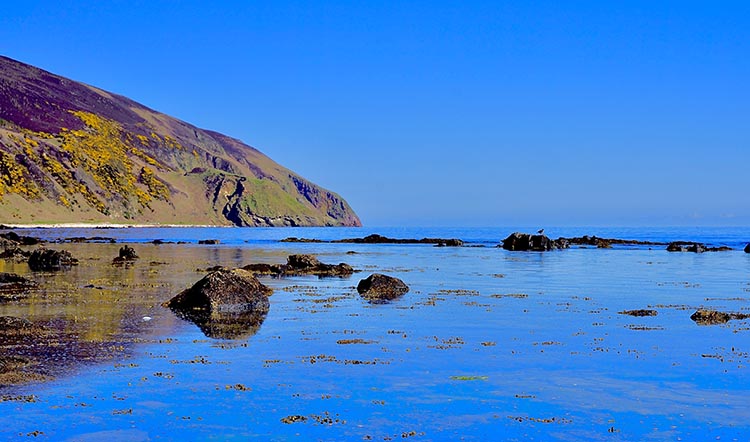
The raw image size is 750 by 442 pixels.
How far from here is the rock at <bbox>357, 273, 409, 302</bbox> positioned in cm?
3338

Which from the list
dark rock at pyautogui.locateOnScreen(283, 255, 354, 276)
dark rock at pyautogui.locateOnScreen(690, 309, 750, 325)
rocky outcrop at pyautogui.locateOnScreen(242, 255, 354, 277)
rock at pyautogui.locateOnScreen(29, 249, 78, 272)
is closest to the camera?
dark rock at pyautogui.locateOnScreen(690, 309, 750, 325)

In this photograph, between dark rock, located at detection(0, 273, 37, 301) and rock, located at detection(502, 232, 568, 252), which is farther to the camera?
rock, located at detection(502, 232, 568, 252)

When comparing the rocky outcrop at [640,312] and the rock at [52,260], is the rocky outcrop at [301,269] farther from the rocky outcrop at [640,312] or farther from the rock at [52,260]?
the rocky outcrop at [640,312]

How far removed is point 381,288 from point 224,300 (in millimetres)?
9133

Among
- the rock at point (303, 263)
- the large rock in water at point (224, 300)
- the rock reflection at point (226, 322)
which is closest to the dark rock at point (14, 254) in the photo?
the rock at point (303, 263)

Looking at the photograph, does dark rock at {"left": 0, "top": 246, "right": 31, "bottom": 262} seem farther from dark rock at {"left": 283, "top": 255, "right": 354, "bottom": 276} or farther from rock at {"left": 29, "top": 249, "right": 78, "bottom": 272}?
dark rock at {"left": 283, "top": 255, "right": 354, "bottom": 276}

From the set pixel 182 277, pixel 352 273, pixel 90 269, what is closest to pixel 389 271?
pixel 352 273

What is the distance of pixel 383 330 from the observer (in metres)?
22.7

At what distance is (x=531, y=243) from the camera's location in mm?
96125

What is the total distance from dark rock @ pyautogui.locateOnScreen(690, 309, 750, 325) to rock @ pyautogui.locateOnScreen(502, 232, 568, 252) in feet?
224

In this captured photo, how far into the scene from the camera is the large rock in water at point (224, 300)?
25.5 meters

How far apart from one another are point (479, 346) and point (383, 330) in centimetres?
388

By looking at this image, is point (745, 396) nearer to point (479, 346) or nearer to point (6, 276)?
point (479, 346)

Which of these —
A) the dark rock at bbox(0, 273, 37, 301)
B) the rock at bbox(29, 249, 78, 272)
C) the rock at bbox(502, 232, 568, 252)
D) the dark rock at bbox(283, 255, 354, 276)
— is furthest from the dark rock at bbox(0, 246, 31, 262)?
the rock at bbox(502, 232, 568, 252)
